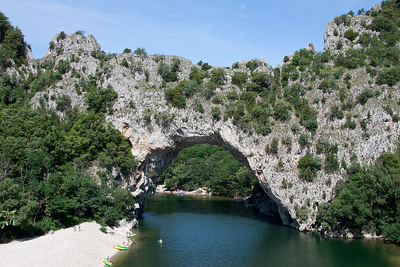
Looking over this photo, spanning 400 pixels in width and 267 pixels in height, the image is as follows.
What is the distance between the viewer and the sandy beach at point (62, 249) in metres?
30.7

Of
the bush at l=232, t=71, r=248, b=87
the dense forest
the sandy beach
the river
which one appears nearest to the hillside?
the bush at l=232, t=71, r=248, b=87

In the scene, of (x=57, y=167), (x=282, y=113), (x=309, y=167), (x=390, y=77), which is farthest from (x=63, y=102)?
(x=390, y=77)

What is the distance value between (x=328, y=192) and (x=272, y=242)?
13108 millimetres

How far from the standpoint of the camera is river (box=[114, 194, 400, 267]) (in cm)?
3481

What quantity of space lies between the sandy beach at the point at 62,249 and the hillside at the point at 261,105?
45.7 ft

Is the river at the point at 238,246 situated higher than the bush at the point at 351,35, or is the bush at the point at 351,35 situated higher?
the bush at the point at 351,35

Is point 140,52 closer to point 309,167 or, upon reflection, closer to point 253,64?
point 253,64

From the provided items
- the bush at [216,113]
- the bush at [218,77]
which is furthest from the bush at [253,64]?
the bush at [216,113]

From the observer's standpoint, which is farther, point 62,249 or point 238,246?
point 238,246

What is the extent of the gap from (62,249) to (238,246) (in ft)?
71.3

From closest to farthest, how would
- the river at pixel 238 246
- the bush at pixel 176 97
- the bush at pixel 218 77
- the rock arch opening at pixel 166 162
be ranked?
the river at pixel 238 246, the rock arch opening at pixel 166 162, the bush at pixel 176 97, the bush at pixel 218 77

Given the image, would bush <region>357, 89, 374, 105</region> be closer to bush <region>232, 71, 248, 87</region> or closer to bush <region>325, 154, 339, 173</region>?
bush <region>325, 154, 339, 173</region>

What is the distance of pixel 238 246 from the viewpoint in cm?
4078

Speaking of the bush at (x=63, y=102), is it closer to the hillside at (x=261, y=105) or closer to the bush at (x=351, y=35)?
the hillside at (x=261, y=105)
